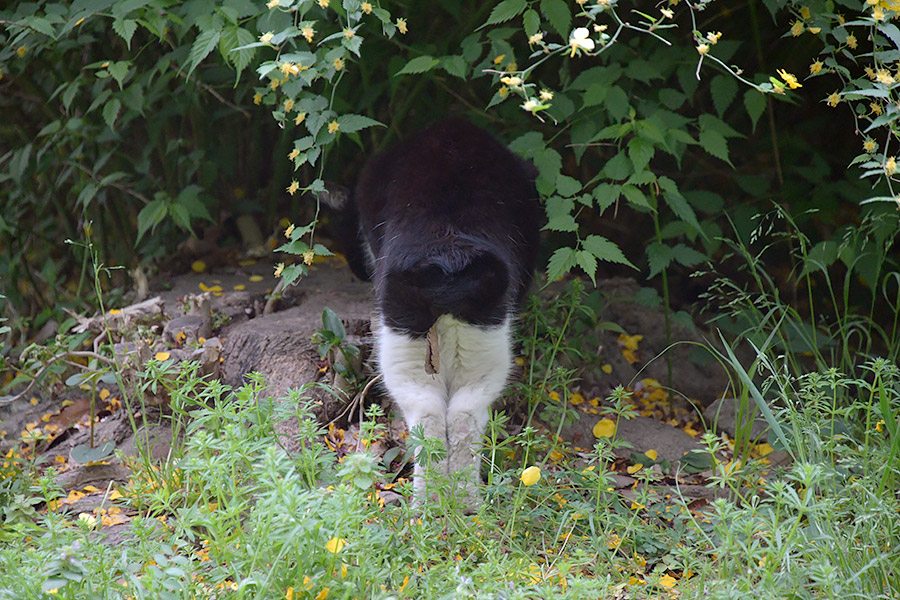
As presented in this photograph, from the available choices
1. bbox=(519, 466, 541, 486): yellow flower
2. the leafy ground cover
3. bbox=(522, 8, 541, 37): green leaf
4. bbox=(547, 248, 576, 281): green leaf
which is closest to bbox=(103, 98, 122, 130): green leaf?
the leafy ground cover

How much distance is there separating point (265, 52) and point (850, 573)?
2.88 meters

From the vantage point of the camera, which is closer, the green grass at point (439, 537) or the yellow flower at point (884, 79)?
the green grass at point (439, 537)

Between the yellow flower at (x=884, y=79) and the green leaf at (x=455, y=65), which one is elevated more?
the yellow flower at (x=884, y=79)

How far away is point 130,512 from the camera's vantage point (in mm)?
2959

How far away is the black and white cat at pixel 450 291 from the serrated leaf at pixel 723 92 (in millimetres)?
1006

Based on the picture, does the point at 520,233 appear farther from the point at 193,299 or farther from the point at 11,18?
the point at 11,18

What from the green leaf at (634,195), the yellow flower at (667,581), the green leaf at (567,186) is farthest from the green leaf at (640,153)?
the yellow flower at (667,581)

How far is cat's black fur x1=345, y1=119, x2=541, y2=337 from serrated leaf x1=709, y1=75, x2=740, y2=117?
2.83 feet

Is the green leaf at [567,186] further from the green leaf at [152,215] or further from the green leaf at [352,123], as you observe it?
the green leaf at [152,215]

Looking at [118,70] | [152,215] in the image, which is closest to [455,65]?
[118,70]

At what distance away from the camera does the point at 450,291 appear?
269cm

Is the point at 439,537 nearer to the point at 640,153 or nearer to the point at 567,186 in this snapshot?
the point at 567,186

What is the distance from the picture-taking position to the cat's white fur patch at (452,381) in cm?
280

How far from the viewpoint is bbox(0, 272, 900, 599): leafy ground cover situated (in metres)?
1.96
